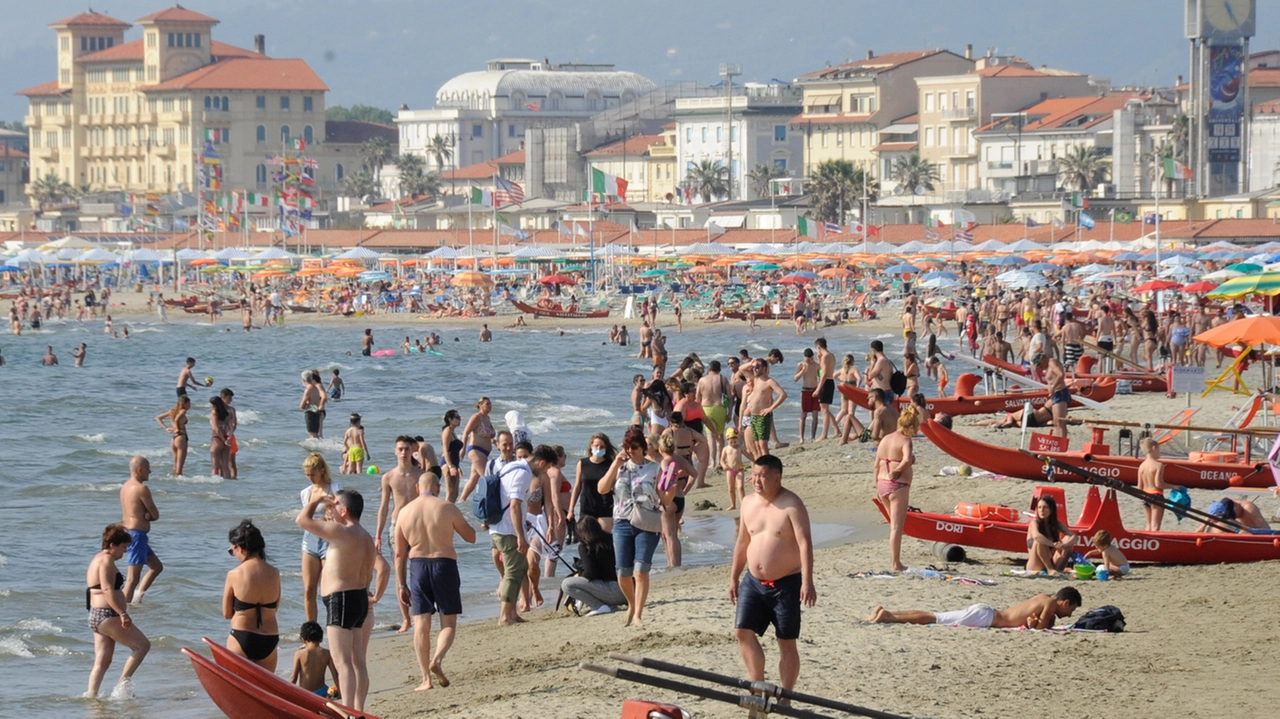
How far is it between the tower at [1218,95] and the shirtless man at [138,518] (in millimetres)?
→ 72782

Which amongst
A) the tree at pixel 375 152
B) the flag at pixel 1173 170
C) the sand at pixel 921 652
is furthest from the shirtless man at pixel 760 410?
the tree at pixel 375 152

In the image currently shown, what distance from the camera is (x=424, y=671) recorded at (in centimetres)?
1022

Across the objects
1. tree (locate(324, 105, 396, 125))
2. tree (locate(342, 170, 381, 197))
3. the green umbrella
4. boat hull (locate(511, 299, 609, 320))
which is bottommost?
boat hull (locate(511, 299, 609, 320))

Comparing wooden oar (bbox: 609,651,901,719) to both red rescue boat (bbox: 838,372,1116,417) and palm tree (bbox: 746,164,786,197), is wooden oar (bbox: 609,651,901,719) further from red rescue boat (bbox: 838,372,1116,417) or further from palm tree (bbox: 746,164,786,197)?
palm tree (bbox: 746,164,786,197)

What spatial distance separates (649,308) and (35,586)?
4340cm

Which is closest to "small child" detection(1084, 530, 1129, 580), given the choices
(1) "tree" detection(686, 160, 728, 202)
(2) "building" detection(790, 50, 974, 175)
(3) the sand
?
(3) the sand

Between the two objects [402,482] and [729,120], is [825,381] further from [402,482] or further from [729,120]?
[729,120]

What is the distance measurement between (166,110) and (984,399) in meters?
125

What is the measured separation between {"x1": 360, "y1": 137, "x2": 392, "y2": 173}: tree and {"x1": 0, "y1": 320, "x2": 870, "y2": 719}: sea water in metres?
77.0

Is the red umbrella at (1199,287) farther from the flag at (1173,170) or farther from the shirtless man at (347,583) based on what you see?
the shirtless man at (347,583)

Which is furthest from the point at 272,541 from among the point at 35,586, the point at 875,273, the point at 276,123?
the point at 276,123

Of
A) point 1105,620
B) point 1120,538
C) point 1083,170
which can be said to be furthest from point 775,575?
point 1083,170

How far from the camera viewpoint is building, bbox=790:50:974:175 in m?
109

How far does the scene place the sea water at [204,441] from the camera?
12.7 metres
